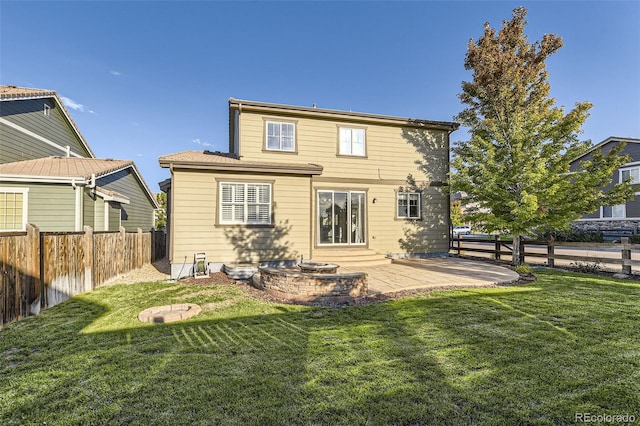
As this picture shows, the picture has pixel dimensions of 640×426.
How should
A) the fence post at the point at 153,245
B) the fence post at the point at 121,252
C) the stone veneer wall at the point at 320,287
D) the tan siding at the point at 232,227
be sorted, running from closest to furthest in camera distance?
1. the stone veneer wall at the point at 320,287
2. the tan siding at the point at 232,227
3. the fence post at the point at 121,252
4. the fence post at the point at 153,245

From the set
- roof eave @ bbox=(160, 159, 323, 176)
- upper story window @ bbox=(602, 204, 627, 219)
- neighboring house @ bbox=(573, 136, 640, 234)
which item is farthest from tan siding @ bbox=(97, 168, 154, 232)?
upper story window @ bbox=(602, 204, 627, 219)

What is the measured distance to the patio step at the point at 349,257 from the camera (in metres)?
10.9

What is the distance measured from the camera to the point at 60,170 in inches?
451

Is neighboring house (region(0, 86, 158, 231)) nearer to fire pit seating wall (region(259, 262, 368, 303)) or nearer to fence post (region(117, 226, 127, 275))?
fence post (region(117, 226, 127, 275))

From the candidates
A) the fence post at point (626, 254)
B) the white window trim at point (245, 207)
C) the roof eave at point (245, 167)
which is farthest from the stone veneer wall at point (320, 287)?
the fence post at point (626, 254)

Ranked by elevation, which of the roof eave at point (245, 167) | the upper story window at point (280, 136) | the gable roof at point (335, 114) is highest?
the gable roof at point (335, 114)

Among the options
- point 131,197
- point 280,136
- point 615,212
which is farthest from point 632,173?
point 131,197

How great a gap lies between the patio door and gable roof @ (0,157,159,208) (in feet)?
30.5

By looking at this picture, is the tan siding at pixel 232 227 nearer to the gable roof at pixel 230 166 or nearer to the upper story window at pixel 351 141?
the gable roof at pixel 230 166

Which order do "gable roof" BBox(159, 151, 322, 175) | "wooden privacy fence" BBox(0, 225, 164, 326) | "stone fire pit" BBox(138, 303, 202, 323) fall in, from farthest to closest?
1. "gable roof" BBox(159, 151, 322, 175)
2. "stone fire pit" BBox(138, 303, 202, 323)
3. "wooden privacy fence" BBox(0, 225, 164, 326)

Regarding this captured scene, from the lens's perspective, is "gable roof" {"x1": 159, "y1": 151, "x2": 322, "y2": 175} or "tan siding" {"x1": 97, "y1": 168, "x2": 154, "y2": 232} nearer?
"gable roof" {"x1": 159, "y1": 151, "x2": 322, "y2": 175}

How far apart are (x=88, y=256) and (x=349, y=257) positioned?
8193mm

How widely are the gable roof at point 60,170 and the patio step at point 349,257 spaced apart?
959cm

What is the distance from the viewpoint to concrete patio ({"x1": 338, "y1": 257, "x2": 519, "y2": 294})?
7480 millimetres
